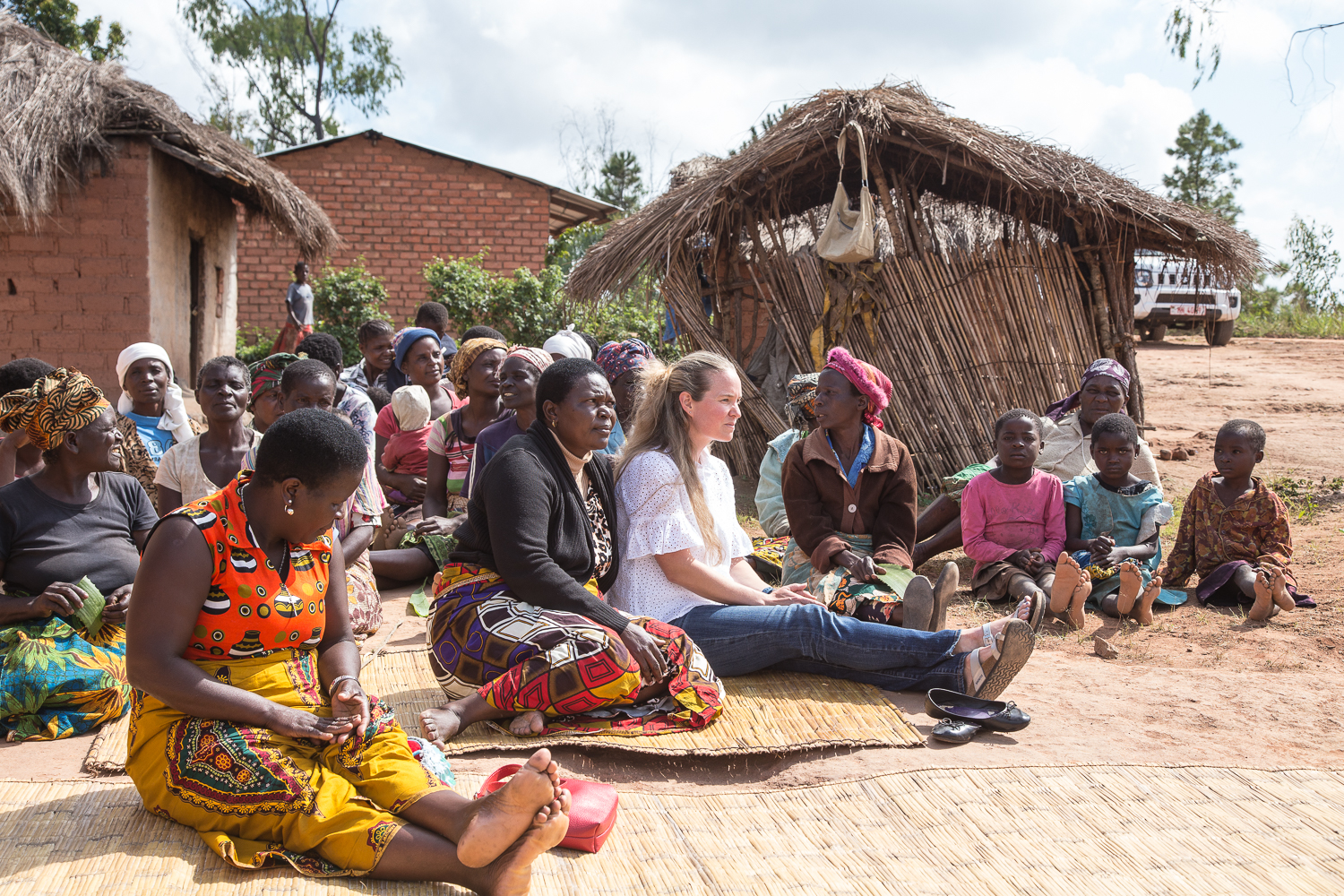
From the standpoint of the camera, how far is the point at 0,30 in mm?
9672

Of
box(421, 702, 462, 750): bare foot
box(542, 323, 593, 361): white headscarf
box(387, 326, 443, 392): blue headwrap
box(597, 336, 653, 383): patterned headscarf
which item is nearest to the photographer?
box(421, 702, 462, 750): bare foot

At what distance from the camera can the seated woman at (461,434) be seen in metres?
5.55

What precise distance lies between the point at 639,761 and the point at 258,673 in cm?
128

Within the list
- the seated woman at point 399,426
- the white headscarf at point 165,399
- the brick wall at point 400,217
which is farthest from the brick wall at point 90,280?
the brick wall at point 400,217

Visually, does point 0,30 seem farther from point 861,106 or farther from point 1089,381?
point 1089,381

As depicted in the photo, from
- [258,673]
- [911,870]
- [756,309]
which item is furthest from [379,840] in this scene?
[756,309]

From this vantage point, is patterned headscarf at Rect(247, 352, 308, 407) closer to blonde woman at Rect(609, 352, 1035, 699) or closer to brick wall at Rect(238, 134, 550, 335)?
blonde woman at Rect(609, 352, 1035, 699)

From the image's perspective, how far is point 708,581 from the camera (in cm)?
368

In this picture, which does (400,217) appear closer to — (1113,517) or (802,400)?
(802,400)

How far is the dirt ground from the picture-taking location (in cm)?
316

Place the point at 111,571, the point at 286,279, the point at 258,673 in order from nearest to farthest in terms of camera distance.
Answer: the point at 258,673 < the point at 111,571 < the point at 286,279

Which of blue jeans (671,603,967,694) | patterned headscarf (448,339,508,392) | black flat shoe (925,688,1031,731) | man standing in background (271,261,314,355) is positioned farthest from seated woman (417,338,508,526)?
man standing in background (271,261,314,355)

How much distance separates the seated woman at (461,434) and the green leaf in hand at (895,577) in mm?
2310

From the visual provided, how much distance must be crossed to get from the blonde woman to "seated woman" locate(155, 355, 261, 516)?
1.78m
